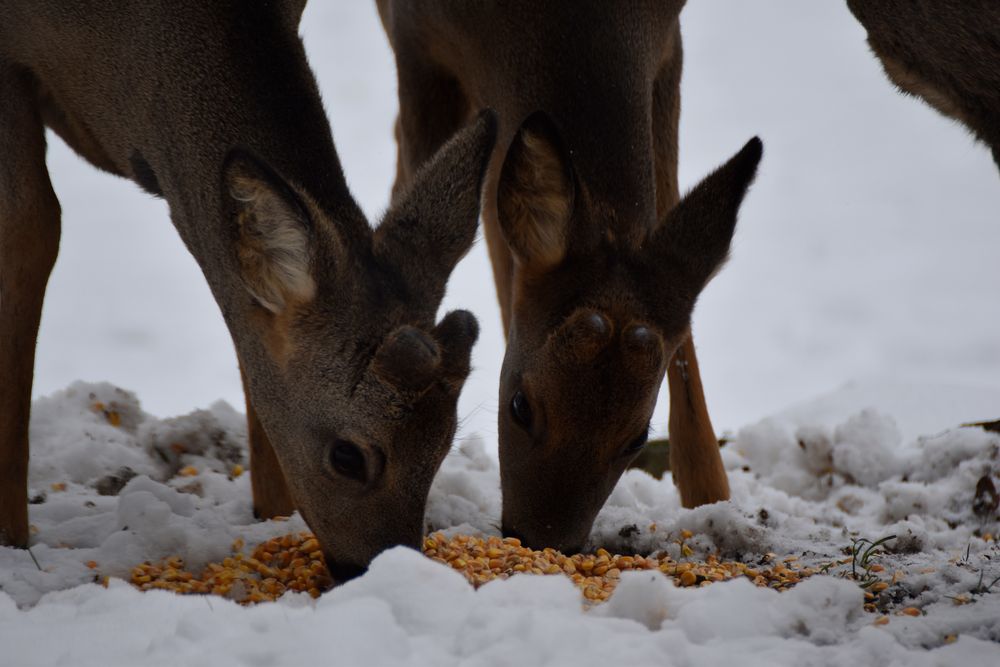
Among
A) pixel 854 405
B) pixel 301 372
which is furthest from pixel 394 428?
pixel 854 405

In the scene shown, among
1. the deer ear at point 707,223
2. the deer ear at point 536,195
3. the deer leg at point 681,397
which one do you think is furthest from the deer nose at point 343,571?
the deer leg at point 681,397

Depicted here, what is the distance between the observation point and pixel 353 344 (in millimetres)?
4184

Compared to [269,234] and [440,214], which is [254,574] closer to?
[269,234]

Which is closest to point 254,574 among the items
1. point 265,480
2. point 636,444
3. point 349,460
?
point 349,460

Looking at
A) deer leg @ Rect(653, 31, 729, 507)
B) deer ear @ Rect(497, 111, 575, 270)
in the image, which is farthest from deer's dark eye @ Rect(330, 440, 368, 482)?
deer leg @ Rect(653, 31, 729, 507)

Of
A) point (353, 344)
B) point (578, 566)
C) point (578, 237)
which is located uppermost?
point (578, 237)

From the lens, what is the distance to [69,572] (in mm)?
4449

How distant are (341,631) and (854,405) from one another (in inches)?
259

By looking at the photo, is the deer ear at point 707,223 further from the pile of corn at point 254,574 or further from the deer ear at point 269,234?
the pile of corn at point 254,574

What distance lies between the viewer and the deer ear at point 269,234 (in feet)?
13.1

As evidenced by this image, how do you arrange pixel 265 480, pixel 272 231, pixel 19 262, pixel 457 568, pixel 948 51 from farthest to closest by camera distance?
pixel 265 480 < pixel 19 262 < pixel 457 568 < pixel 272 231 < pixel 948 51

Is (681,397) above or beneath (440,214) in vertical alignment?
above

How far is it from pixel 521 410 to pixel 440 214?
1053mm

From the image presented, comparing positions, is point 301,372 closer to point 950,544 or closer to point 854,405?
point 950,544
